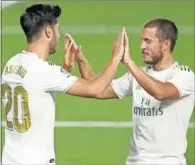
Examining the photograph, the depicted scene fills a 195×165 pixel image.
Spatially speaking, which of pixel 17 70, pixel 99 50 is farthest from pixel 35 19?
pixel 99 50

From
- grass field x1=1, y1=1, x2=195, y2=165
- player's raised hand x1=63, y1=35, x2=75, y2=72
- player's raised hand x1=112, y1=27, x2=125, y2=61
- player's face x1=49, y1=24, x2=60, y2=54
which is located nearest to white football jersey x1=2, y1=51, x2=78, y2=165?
player's face x1=49, y1=24, x2=60, y2=54

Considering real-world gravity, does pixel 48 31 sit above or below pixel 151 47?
above

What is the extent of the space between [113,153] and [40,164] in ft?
12.6

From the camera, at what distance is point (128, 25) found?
1722 cm

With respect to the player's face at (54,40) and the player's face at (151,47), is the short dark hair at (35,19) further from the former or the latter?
the player's face at (151,47)

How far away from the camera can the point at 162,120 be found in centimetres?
793

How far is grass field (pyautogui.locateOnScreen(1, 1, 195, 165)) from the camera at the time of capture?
11109 millimetres

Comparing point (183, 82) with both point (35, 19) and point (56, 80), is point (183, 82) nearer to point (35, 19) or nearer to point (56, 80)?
point (56, 80)

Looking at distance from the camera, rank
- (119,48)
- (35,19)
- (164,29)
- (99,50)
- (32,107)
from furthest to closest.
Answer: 1. (99,50)
2. (164,29)
3. (119,48)
4. (35,19)
5. (32,107)

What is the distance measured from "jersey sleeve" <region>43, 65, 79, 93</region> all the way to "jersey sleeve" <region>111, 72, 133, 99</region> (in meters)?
1.10

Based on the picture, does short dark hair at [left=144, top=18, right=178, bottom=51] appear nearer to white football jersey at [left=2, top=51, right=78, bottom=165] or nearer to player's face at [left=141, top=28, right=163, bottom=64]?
player's face at [left=141, top=28, right=163, bottom=64]

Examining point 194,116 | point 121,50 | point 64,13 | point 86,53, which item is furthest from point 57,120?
point 64,13

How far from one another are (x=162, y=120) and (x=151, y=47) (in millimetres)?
749

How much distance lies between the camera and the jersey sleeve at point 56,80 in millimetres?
7191
